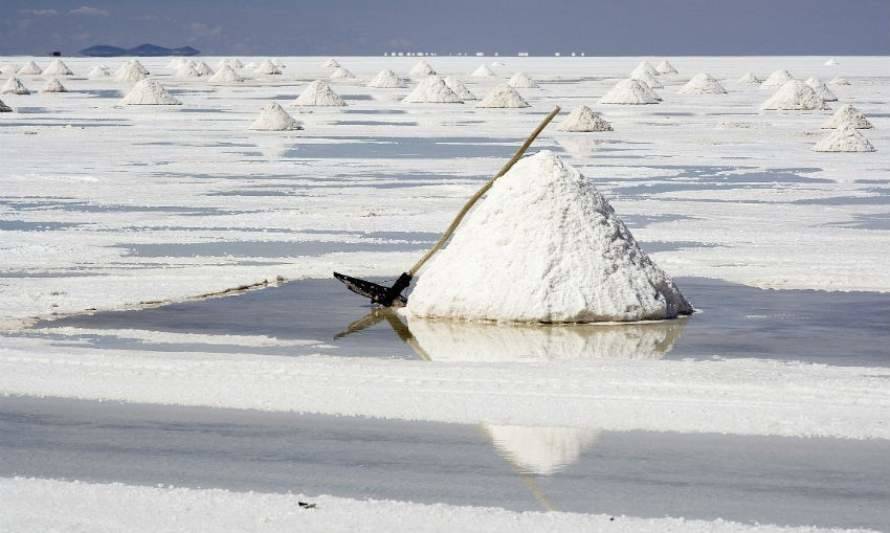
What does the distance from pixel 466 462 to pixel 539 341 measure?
8.67 ft

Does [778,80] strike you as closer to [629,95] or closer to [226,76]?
[629,95]

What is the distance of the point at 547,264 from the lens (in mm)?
8867

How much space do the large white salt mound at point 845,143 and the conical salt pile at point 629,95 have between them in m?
21.4

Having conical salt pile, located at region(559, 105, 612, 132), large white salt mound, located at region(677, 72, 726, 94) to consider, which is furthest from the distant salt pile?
conical salt pile, located at region(559, 105, 612, 132)

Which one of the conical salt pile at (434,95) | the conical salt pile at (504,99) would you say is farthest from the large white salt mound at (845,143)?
the conical salt pile at (434,95)

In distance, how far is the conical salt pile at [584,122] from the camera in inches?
1226

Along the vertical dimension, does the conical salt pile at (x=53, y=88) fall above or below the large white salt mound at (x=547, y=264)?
below

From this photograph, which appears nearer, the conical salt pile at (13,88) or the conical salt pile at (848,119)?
the conical salt pile at (848,119)

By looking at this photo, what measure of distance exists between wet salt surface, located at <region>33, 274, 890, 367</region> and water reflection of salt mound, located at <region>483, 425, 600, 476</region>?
5.44 feet

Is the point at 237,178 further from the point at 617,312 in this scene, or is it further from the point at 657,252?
the point at 617,312

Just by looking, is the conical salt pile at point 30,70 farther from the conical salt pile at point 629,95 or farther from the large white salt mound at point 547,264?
the large white salt mound at point 547,264

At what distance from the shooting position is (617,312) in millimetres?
8867

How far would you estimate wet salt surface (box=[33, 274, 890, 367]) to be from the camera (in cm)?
806

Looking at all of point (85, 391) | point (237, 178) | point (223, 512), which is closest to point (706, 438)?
point (223, 512)
